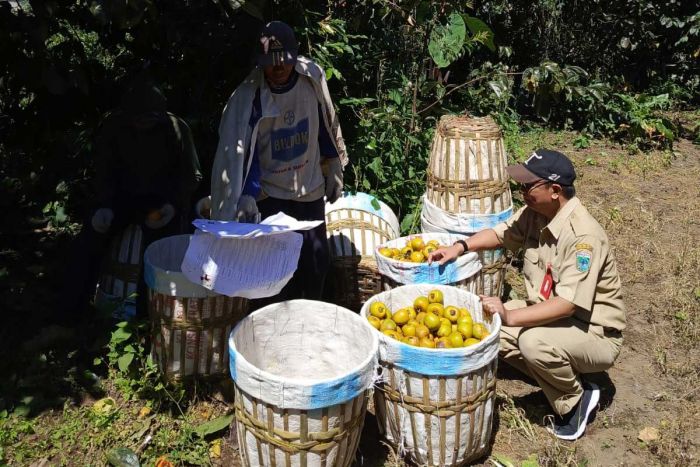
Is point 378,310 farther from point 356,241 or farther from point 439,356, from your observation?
point 356,241

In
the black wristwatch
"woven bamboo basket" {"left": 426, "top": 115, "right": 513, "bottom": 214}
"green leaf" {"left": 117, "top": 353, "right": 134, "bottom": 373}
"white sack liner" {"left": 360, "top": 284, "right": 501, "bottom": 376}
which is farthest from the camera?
"woven bamboo basket" {"left": 426, "top": 115, "right": 513, "bottom": 214}

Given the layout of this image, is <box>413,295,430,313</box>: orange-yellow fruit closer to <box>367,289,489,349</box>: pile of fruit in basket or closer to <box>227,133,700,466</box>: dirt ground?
<box>367,289,489,349</box>: pile of fruit in basket

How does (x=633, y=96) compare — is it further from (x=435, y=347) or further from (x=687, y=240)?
(x=435, y=347)

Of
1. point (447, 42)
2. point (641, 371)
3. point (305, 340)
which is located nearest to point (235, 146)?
point (305, 340)

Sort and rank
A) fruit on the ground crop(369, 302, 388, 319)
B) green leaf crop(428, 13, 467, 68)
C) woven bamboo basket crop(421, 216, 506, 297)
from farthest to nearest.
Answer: green leaf crop(428, 13, 467, 68)
woven bamboo basket crop(421, 216, 506, 297)
fruit on the ground crop(369, 302, 388, 319)

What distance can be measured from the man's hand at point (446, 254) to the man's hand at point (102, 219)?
1.97 meters

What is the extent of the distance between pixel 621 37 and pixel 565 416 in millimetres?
8917

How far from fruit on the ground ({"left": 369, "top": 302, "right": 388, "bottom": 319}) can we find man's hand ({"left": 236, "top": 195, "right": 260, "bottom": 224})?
0.76 meters

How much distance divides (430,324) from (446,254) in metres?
0.68

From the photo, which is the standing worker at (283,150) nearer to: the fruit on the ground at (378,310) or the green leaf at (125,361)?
the fruit on the ground at (378,310)

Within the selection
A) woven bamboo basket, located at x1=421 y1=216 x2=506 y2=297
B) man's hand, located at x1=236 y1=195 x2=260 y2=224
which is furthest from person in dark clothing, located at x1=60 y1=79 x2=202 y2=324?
woven bamboo basket, located at x1=421 y1=216 x2=506 y2=297

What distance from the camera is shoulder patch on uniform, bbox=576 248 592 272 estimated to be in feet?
11.5

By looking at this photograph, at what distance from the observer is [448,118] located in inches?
203

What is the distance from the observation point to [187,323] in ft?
12.0
